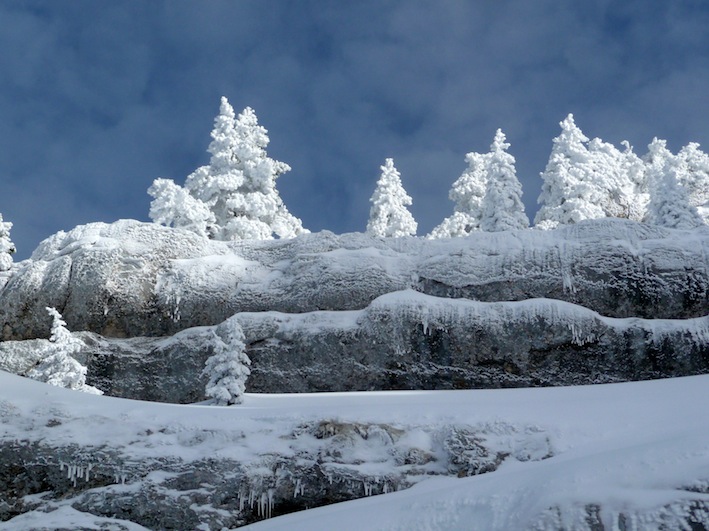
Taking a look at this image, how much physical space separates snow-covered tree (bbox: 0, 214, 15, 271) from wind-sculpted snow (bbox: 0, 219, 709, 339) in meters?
3.75

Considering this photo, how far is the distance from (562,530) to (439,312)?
11.1m

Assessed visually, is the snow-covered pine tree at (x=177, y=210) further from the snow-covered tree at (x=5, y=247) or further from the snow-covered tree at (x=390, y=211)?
the snow-covered tree at (x=390, y=211)

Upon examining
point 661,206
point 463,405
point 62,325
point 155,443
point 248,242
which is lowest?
point 155,443

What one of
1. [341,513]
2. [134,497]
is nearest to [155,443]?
[134,497]

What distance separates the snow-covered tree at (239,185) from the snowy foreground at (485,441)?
19208 mm

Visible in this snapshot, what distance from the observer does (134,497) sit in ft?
42.8

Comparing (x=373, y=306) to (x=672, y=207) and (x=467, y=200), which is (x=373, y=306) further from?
(x=467, y=200)

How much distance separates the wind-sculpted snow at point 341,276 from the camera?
21.1m

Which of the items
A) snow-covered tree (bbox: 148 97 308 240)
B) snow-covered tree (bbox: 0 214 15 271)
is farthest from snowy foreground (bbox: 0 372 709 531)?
snow-covered tree (bbox: 148 97 308 240)

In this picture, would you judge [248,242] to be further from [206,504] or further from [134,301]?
[206,504]

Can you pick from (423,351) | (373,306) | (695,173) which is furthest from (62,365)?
(695,173)

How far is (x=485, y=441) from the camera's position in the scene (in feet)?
44.8

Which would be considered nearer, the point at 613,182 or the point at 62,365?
the point at 62,365

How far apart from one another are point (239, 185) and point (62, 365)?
17.5 metres
